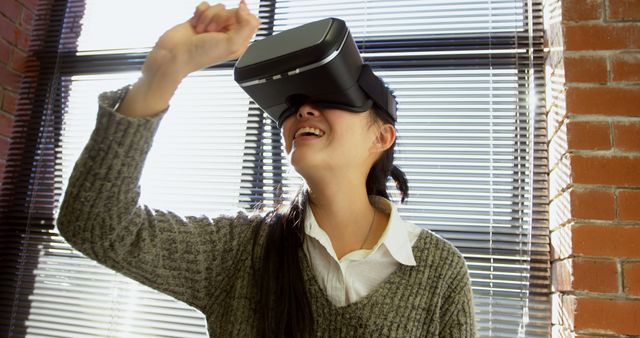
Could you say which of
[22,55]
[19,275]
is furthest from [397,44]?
[19,275]

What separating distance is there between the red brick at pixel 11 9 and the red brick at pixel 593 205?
2.13 metres

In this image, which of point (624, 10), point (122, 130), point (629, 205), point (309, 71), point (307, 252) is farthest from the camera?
point (624, 10)

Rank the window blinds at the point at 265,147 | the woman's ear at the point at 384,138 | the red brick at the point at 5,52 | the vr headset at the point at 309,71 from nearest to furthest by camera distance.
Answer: the vr headset at the point at 309,71 → the woman's ear at the point at 384,138 → the window blinds at the point at 265,147 → the red brick at the point at 5,52

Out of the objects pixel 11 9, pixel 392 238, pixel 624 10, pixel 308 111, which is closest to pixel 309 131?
pixel 308 111

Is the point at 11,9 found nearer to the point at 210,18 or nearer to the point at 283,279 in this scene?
the point at 210,18

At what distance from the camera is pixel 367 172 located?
1.11 metres

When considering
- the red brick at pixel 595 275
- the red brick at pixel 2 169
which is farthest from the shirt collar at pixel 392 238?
the red brick at pixel 2 169

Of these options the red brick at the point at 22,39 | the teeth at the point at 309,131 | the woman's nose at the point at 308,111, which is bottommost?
the teeth at the point at 309,131

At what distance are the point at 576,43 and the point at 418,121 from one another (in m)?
0.50

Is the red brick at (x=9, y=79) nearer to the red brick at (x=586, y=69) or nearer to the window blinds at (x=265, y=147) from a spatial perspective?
the window blinds at (x=265, y=147)

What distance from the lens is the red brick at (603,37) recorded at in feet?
4.17

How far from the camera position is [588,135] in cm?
123

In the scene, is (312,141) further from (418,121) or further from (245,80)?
(418,121)

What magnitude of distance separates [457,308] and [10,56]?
192 centimetres
